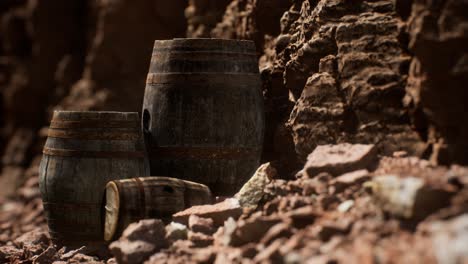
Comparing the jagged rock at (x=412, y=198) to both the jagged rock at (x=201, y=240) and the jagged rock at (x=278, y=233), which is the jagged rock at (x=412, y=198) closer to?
the jagged rock at (x=278, y=233)

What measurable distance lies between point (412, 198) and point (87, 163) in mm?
2658

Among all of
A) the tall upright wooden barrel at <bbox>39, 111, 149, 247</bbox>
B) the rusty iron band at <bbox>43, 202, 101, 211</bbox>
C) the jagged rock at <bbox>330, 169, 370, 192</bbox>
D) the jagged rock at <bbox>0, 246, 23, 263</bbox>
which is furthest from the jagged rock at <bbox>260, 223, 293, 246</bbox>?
the jagged rock at <bbox>0, 246, 23, 263</bbox>

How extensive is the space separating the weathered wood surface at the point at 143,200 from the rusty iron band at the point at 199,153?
1.77ft

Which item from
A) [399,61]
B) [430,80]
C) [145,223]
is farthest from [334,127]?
[145,223]

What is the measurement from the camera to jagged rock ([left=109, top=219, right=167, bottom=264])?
14.9 ft

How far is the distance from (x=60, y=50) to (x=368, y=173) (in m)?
11.5

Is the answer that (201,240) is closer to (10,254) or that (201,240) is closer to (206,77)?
(206,77)

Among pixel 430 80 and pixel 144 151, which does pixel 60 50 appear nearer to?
pixel 144 151

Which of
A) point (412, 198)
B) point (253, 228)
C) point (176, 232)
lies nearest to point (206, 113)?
point (176, 232)

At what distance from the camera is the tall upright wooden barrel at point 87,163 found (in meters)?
5.65

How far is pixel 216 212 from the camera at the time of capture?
491 cm

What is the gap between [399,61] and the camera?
4828mm

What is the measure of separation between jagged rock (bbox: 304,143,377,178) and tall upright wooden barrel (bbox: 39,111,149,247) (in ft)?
4.71

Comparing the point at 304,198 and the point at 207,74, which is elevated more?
the point at 207,74
